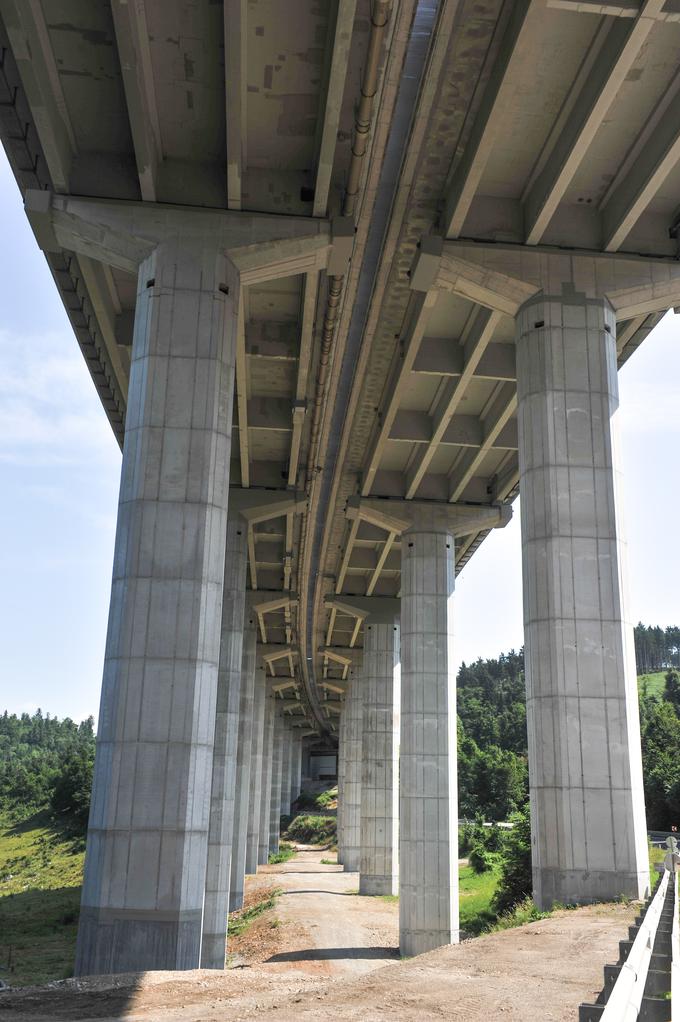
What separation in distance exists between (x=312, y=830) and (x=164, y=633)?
86450 mm

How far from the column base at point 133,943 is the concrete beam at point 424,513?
2009 centimetres

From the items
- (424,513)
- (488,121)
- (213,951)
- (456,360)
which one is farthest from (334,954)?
(488,121)

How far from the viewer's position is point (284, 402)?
28734mm

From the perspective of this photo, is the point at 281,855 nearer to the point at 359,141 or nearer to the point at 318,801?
the point at 318,801

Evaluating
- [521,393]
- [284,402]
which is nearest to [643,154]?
[521,393]

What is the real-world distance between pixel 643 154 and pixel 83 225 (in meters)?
10.1

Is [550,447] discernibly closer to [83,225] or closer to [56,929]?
[83,225]

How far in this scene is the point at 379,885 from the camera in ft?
151

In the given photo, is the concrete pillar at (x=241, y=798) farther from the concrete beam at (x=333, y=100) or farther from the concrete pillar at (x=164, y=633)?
the concrete beam at (x=333, y=100)

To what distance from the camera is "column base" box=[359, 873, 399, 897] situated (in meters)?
46.0

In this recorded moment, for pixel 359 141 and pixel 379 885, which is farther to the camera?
pixel 379 885

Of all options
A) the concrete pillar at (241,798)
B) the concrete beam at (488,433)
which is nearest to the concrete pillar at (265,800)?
the concrete pillar at (241,798)

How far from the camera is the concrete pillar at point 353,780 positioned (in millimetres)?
63125

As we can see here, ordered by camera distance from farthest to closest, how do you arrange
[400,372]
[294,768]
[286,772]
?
[294,768]
[286,772]
[400,372]
